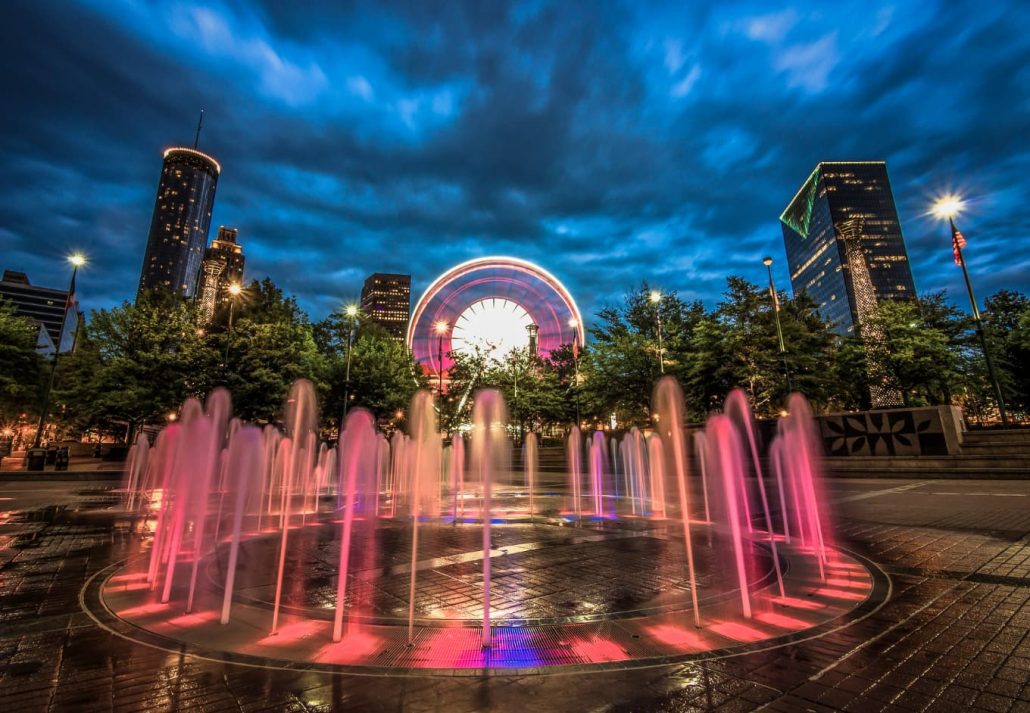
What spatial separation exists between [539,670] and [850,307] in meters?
163

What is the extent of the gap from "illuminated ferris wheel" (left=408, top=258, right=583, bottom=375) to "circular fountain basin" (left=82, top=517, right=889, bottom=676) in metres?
46.8

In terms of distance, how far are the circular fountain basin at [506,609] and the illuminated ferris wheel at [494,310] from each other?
46775mm

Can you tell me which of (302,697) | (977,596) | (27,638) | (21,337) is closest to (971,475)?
(977,596)

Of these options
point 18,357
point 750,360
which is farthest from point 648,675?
point 18,357

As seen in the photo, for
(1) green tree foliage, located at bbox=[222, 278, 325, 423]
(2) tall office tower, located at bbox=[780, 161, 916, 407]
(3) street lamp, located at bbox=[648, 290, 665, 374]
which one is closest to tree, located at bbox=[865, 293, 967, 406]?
(3) street lamp, located at bbox=[648, 290, 665, 374]

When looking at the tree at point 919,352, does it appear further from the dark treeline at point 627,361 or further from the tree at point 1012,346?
the tree at point 1012,346

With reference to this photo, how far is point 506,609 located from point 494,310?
54088 mm

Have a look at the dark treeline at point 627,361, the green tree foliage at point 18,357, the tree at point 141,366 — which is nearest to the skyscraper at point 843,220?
the dark treeline at point 627,361

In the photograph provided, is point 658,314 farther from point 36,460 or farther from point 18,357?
point 18,357

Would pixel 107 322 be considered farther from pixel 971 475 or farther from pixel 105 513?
pixel 971 475

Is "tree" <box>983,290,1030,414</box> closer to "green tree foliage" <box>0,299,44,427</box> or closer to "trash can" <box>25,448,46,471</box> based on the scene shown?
"trash can" <box>25,448,46,471</box>

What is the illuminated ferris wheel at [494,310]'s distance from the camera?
54.6 metres

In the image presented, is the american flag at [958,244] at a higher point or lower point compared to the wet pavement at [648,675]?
higher

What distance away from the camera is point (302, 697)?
2957 millimetres
